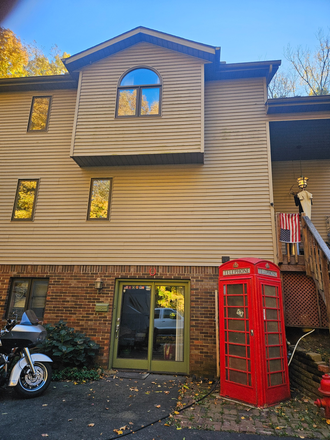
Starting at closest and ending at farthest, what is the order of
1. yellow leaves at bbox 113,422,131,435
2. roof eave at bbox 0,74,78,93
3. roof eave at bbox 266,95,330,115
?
yellow leaves at bbox 113,422,131,435
roof eave at bbox 266,95,330,115
roof eave at bbox 0,74,78,93

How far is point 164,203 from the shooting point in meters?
8.56

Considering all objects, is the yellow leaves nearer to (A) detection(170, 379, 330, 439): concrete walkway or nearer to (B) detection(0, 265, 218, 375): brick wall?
(A) detection(170, 379, 330, 439): concrete walkway

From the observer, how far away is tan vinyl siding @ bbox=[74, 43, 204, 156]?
27.6 ft

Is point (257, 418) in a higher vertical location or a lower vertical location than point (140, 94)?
lower

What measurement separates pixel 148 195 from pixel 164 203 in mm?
551

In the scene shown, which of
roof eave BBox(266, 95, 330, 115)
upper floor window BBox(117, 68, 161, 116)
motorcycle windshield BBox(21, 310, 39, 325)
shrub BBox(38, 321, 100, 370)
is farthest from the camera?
upper floor window BBox(117, 68, 161, 116)

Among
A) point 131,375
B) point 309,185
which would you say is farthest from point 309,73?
point 131,375

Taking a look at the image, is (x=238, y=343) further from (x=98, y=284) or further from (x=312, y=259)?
(x=98, y=284)

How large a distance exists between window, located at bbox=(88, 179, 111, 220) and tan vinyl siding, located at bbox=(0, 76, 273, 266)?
7.3 inches

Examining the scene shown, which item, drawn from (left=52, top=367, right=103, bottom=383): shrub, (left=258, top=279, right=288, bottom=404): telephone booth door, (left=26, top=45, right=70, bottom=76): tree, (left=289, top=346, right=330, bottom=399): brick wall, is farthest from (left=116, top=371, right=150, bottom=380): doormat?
(left=26, top=45, right=70, bottom=76): tree

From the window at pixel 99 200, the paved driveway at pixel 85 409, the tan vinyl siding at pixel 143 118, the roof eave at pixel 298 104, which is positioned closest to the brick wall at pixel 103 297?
the paved driveway at pixel 85 409

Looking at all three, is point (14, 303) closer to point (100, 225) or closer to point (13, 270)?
point (13, 270)

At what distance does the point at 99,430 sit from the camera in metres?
4.25

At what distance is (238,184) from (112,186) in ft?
12.3
